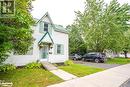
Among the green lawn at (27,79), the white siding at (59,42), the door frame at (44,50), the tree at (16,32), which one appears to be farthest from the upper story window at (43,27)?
the tree at (16,32)

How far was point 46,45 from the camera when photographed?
28.5m

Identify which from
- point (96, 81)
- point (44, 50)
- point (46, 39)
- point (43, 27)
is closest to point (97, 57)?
point (44, 50)

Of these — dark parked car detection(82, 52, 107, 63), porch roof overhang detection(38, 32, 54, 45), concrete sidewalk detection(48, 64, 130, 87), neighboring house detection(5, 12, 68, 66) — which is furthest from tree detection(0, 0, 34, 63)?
dark parked car detection(82, 52, 107, 63)

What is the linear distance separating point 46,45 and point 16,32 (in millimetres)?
11894

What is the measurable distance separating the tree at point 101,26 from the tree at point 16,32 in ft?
94.7

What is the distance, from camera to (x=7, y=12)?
16000mm

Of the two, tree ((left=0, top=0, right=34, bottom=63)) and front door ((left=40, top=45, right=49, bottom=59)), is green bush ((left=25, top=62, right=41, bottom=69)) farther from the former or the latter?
tree ((left=0, top=0, right=34, bottom=63))

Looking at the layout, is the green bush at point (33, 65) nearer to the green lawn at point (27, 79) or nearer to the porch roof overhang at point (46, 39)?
the porch roof overhang at point (46, 39)

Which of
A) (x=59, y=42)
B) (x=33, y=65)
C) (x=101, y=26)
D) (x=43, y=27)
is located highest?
(x=101, y=26)

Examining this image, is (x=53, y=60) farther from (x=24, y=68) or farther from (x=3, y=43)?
(x=3, y=43)

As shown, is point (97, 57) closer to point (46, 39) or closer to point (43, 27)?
point (46, 39)

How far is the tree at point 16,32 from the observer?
16123 millimetres

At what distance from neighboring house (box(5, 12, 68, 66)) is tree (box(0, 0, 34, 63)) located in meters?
5.23

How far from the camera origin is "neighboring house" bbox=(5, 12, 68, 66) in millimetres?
25273
